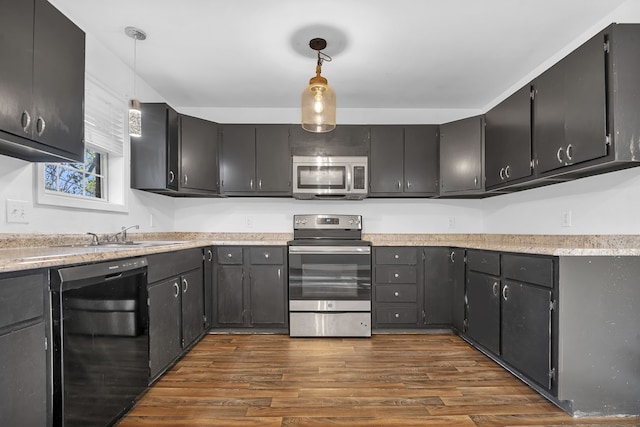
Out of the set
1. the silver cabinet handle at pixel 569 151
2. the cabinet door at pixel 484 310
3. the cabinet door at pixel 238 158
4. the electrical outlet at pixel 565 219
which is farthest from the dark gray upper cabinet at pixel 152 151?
the electrical outlet at pixel 565 219

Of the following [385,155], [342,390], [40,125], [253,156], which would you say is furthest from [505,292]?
[40,125]

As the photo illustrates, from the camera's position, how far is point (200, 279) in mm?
3002

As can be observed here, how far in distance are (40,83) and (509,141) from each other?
3.15m

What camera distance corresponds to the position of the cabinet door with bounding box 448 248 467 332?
3.02m

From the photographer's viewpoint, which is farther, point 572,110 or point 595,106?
point 572,110

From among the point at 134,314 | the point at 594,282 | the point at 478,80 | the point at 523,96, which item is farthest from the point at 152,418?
the point at 478,80

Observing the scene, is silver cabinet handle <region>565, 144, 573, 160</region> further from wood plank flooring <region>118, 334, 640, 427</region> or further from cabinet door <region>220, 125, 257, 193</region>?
cabinet door <region>220, 125, 257, 193</region>

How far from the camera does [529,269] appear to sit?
209 cm

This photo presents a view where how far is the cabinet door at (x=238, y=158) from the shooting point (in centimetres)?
354

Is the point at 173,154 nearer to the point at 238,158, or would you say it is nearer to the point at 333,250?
the point at 238,158

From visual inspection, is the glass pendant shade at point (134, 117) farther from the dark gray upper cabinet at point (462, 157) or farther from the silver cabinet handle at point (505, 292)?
the dark gray upper cabinet at point (462, 157)

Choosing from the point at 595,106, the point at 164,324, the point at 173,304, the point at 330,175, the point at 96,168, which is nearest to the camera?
the point at 595,106

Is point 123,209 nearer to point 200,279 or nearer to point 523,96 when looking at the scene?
point 200,279

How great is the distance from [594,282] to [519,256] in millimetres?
416
